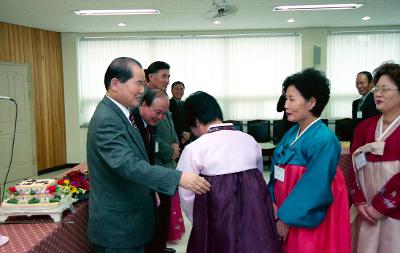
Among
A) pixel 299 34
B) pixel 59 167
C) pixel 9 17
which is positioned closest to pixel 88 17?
pixel 9 17

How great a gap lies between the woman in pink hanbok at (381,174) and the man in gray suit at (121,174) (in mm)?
1096

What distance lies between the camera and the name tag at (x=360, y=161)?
205cm

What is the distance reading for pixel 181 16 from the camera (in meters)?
6.17

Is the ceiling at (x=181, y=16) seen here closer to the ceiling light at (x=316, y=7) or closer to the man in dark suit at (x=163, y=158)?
the ceiling light at (x=316, y=7)

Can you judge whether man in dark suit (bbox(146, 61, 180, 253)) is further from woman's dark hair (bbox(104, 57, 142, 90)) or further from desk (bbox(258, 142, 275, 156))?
desk (bbox(258, 142, 275, 156))

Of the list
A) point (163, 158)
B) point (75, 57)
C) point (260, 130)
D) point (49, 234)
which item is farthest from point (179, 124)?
point (75, 57)

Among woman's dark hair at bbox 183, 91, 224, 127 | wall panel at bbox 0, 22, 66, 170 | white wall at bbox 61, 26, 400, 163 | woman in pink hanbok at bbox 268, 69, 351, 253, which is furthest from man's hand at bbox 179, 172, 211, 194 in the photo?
white wall at bbox 61, 26, 400, 163

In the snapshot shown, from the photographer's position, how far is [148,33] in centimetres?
763

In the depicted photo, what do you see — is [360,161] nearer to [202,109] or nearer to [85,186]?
[202,109]

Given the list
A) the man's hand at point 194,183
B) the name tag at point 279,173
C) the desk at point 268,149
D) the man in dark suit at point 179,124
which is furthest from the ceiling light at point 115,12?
the man's hand at point 194,183

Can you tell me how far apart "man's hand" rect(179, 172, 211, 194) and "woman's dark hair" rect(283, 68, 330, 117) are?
711 mm

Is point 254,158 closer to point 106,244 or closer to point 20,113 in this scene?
point 106,244

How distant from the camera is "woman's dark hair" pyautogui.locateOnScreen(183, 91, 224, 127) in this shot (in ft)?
5.12

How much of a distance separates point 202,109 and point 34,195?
1.04 meters
